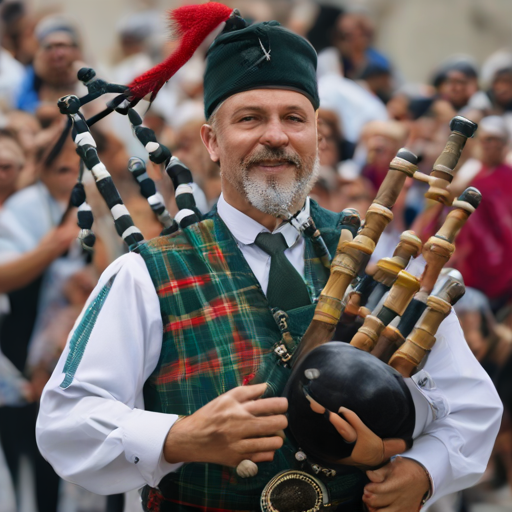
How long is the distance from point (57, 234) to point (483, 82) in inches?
178

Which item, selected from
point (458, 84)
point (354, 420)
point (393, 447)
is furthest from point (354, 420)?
point (458, 84)

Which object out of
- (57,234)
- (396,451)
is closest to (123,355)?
(396,451)

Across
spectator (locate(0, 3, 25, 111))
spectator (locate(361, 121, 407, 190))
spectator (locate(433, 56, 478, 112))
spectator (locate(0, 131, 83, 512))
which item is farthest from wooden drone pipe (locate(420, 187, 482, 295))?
spectator (locate(433, 56, 478, 112))

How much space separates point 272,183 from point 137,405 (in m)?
0.73

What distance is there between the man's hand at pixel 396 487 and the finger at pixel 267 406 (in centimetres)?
31

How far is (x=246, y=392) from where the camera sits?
2.11 metres

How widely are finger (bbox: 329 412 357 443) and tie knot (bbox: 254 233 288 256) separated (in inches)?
24.5

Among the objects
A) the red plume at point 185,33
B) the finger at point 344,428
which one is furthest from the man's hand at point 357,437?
the red plume at point 185,33

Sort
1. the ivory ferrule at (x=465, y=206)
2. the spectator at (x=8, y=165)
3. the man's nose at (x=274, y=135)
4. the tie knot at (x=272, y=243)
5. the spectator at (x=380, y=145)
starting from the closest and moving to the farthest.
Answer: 1. the ivory ferrule at (x=465, y=206)
2. the man's nose at (x=274, y=135)
3. the tie knot at (x=272, y=243)
4. the spectator at (x=8, y=165)
5. the spectator at (x=380, y=145)

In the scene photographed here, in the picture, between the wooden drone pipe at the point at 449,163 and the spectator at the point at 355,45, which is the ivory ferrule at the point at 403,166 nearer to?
the wooden drone pipe at the point at 449,163

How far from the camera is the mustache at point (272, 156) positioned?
243cm

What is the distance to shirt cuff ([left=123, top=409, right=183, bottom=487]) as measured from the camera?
2156mm

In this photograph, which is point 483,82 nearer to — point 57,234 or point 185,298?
point 57,234

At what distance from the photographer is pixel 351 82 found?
21.7 ft
